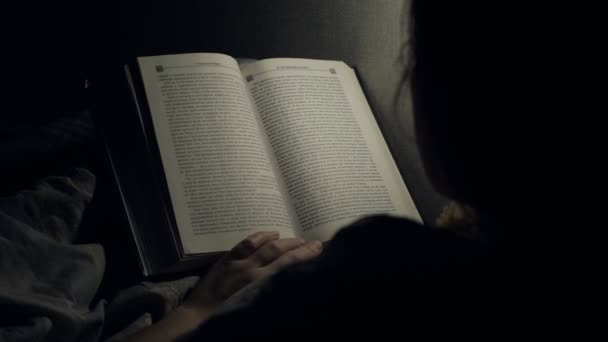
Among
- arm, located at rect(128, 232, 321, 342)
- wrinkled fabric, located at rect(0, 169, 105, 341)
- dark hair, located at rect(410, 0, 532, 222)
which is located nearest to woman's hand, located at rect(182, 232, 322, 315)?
arm, located at rect(128, 232, 321, 342)

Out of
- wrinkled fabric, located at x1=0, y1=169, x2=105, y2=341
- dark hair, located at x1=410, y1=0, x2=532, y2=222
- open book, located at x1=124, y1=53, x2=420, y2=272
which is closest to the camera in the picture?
dark hair, located at x1=410, y1=0, x2=532, y2=222

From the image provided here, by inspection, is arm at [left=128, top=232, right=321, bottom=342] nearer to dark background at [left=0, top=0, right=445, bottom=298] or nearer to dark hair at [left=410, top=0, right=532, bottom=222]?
dark background at [left=0, top=0, right=445, bottom=298]

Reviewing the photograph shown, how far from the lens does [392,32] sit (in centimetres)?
106

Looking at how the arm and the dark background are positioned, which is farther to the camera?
the dark background

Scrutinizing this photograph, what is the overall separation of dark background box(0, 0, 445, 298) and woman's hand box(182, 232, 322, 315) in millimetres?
121

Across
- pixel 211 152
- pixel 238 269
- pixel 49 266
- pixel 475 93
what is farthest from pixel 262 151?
pixel 475 93

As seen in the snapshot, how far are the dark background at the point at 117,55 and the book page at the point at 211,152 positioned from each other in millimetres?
71

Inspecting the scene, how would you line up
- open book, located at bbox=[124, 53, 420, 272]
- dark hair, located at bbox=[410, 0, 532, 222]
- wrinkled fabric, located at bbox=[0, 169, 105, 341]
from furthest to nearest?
open book, located at bbox=[124, 53, 420, 272], wrinkled fabric, located at bbox=[0, 169, 105, 341], dark hair, located at bbox=[410, 0, 532, 222]

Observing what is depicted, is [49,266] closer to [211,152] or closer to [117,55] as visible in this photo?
[211,152]

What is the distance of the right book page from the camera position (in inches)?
32.0

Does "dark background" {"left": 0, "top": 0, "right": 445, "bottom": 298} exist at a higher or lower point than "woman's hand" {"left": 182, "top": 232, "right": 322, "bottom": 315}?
Result: higher

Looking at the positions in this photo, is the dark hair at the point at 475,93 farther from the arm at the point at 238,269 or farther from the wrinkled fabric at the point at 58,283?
the wrinkled fabric at the point at 58,283

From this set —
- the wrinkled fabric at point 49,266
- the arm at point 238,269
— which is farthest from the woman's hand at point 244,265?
the wrinkled fabric at point 49,266

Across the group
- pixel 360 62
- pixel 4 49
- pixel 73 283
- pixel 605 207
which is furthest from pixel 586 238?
pixel 4 49
